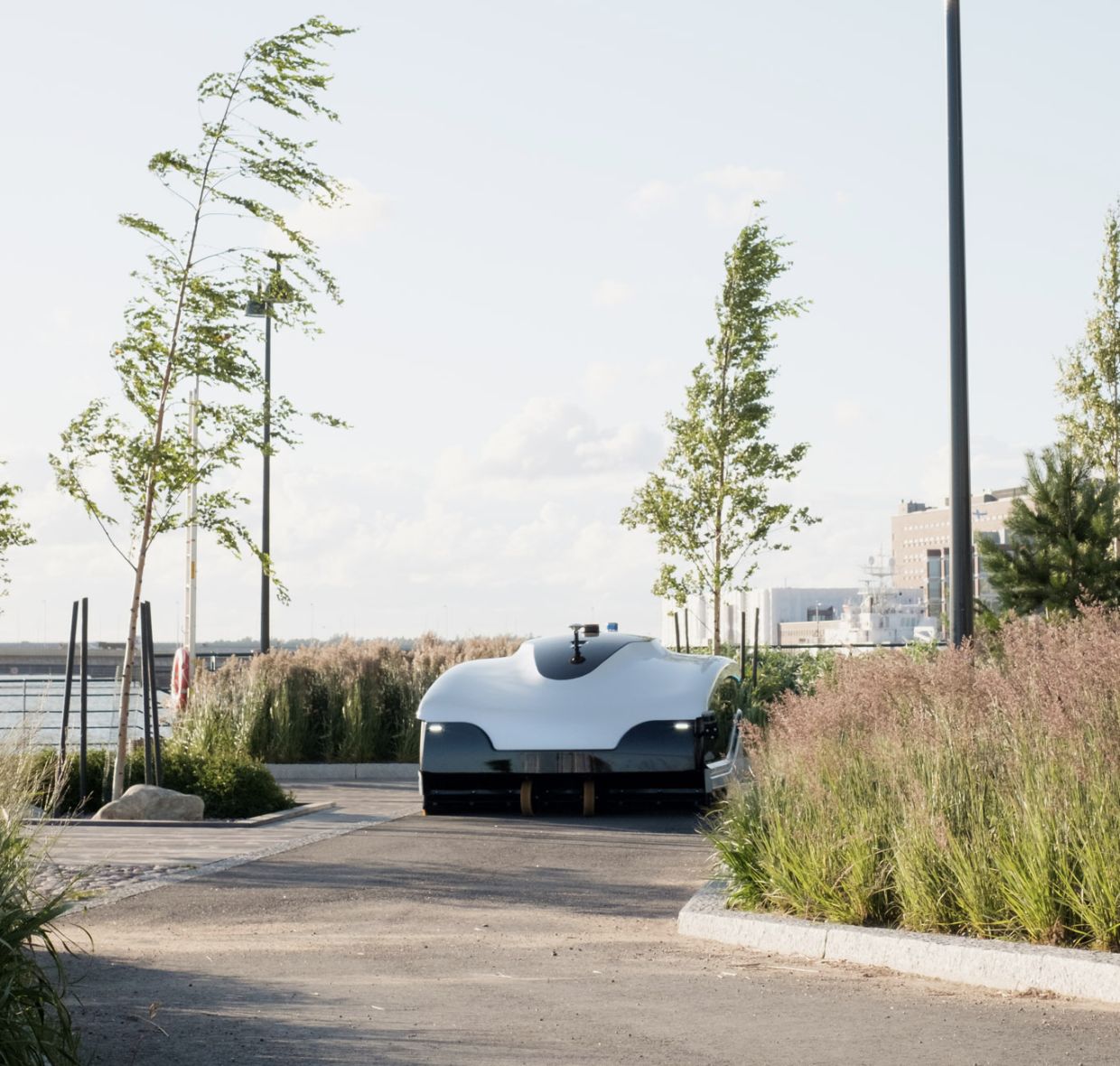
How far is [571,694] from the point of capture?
1319 cm

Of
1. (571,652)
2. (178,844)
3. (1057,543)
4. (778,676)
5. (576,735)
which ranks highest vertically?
(1057,543)

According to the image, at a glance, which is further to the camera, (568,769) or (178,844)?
(568,769)

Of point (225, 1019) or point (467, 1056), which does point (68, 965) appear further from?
point (467, 1056)

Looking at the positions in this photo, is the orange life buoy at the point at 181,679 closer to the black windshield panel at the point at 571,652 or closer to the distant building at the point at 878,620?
the black windshield panel at the point at 571,652

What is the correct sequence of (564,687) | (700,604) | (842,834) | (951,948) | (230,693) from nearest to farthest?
1. (951,948)
2. (842,834)
3. (564,687)
4. (230,693)
5. (700,604)

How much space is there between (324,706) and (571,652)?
264 inches

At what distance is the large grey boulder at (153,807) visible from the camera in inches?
543

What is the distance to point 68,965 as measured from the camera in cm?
702

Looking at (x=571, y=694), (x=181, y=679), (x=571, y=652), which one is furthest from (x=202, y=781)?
(x=181, y=679)

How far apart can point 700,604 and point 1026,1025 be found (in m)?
22.2

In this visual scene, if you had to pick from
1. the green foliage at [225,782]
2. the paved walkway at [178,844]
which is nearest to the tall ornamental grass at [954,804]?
the paved walkway at [178,844]

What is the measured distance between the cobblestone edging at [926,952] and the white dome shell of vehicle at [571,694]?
465cm

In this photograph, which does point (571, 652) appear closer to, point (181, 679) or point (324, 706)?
point (324, 706)

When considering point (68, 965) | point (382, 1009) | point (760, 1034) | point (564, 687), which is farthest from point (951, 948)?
point (564, 687)
